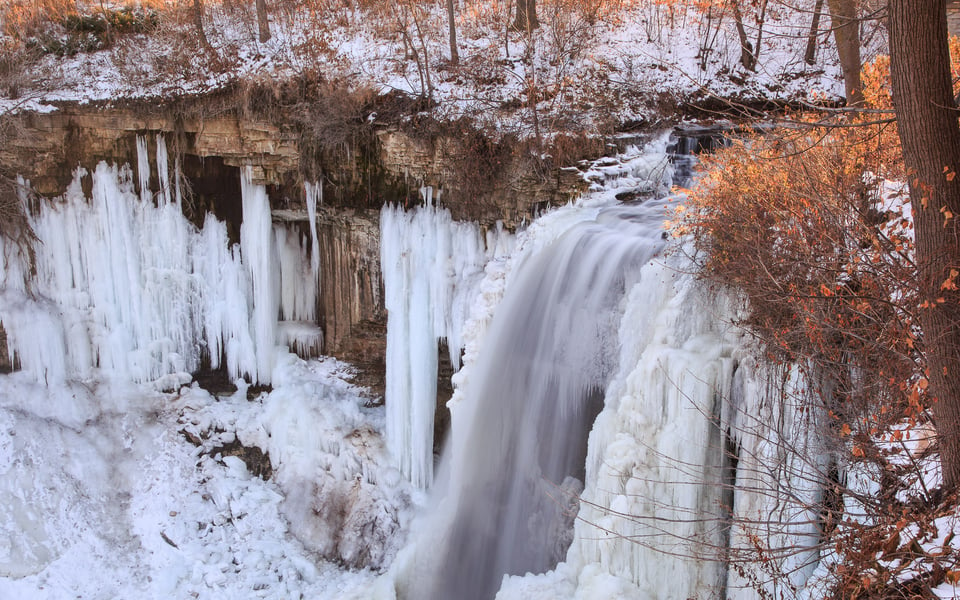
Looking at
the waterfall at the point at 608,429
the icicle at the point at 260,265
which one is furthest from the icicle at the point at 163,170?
the waterfall at the point at 608,429

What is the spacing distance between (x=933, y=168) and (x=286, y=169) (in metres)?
9.96

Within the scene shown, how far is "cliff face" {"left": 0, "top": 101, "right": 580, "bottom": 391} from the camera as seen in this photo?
37.1 ft

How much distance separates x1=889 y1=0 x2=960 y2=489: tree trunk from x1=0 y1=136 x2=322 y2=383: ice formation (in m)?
9.99

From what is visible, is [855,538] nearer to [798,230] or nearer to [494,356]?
[798,230]

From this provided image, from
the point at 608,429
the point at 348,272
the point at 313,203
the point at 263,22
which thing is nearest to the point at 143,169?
the point at 313,203

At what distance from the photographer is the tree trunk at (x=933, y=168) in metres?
3.88

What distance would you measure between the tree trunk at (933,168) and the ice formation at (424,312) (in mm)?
6703

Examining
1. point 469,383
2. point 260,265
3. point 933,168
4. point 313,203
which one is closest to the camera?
point 933,168

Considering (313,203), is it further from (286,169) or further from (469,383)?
(469,383)

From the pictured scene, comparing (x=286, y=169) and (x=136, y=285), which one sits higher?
(x=286, y=169)

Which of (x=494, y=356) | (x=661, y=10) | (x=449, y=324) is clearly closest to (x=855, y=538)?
(x=494, y=356)

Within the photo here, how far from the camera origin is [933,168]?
400cm

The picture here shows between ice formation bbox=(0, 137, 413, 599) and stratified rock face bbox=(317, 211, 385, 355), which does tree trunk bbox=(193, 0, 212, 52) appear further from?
stratified rock face bbox=(317, 211, 385, 355)

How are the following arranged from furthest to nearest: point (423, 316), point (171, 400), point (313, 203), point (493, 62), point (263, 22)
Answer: point (263, 22)
point (493, 62)
point (171, 400)
point (313, 203)
point (423, 316)
